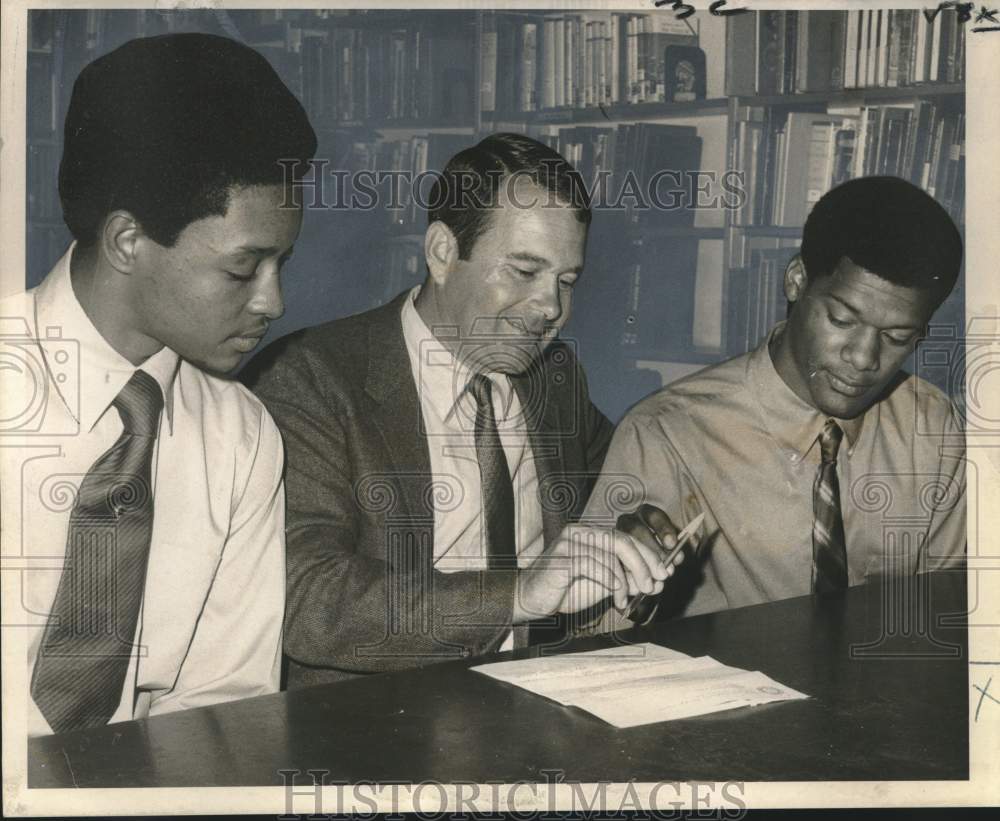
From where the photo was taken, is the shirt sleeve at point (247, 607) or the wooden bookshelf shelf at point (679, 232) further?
the wooden bookshelf shelf at point (679, 232)

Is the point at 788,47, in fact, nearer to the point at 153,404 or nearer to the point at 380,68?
the point at 380,68

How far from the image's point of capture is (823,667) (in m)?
2.60

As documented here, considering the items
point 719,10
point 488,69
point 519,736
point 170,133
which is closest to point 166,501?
point 170,133

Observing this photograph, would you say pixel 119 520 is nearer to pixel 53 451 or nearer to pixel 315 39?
pixel 53 451

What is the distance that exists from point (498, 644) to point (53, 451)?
3.27 ft

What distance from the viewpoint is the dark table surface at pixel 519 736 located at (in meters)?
2.21

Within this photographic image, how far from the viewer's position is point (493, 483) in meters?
2.74

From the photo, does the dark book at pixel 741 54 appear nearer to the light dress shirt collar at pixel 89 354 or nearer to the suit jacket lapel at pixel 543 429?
the suit jacket lapel at pixel 543 429

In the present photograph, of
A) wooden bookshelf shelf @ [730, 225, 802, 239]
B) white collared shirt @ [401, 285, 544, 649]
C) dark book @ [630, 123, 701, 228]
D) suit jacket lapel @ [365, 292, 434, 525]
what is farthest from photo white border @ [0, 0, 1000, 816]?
suit jacket lapel @ [365, 292, 434, 525]

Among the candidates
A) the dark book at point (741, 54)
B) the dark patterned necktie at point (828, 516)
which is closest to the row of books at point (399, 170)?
the dark book at point (741, 54)

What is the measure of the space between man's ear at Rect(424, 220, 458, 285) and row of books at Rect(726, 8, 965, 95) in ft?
2.23

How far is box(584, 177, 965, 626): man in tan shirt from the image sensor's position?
110 inches

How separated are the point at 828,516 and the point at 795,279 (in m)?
0.53

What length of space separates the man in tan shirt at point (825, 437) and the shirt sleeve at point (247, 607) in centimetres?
69
